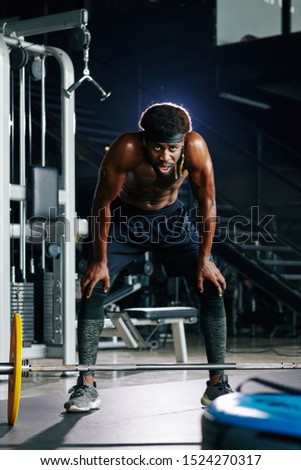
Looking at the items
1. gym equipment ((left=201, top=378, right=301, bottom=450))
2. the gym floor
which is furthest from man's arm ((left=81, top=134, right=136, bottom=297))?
gym equipment ((left=201, top=378, right=301, bottom=450))

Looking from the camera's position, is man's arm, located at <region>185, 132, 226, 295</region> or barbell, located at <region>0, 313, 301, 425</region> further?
man's arm, located at <region>185, 132, 226, 295</region>

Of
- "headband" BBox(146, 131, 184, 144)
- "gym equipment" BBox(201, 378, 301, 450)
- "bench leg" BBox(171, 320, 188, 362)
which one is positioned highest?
"headband" BBox(146, 131, 184, 144)

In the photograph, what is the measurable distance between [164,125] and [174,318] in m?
2.85

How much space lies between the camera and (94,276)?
3182 mm

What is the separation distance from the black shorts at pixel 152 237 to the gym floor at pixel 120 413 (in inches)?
22.1

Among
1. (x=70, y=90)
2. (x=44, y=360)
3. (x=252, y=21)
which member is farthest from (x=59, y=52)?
(x=252, y=21)

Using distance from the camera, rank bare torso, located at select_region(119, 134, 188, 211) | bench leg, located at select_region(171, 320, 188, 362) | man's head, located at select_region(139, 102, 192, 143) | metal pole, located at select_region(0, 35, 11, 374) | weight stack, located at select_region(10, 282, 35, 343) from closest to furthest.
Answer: man's head, located at select_region(139, 102, 192, 143), bare torso, located at select_region(119, 134, 188, 211), metal pole, located at select_region(0, 35, 11, 374), weight stack, located at select_region(10, 282, 35, 343), bench leg, located at select_region(171, 320, 188, 362)

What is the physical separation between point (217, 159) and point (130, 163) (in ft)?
25.6

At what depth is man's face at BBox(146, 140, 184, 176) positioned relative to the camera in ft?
10.0

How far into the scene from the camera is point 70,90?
4.82 meters

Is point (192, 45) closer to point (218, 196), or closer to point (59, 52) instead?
point (218, 196)

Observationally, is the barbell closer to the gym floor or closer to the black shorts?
the gym floor

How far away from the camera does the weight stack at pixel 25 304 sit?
4.79 m

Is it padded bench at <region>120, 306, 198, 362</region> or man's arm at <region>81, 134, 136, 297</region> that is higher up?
man's arm at <region>81, 134, 136, 297</region>
